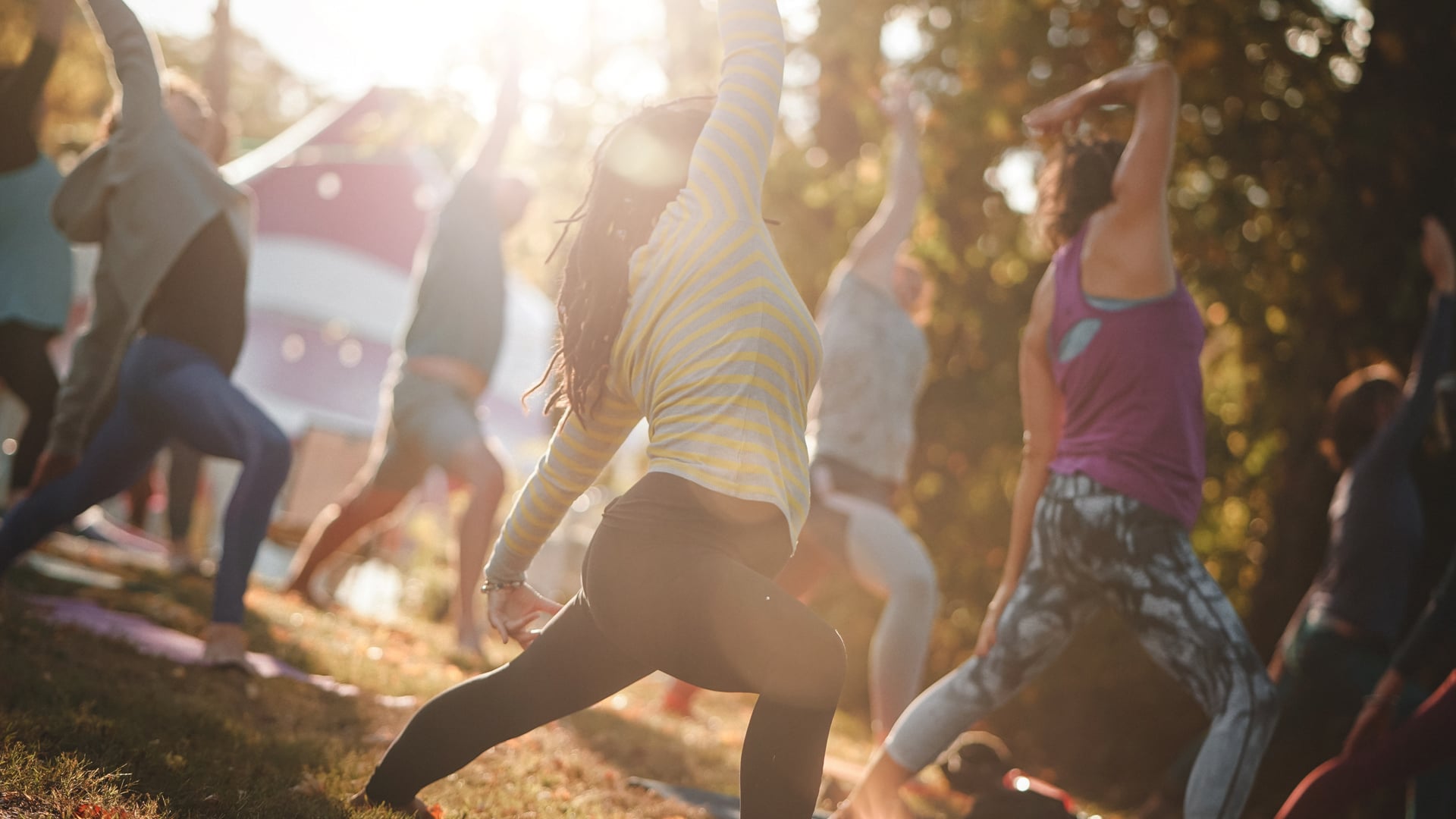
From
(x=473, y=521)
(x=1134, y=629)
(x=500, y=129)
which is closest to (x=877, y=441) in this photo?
(x=1134, y=629)

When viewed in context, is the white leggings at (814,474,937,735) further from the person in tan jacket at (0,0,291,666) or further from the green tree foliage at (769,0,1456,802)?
the green tree foliage at (769,0,1456,802)

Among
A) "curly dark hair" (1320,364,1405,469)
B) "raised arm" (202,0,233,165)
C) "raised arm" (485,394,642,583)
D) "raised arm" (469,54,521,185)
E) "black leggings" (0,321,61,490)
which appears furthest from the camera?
"raised arm" (202,0,233,165)

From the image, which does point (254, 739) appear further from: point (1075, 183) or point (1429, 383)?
point (1429, 383)

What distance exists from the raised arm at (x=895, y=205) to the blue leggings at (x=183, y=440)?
2514 millimetres

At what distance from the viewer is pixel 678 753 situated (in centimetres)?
454

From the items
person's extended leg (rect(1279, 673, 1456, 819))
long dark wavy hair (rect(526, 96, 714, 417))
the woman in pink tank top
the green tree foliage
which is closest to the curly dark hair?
person's extended leg (rect(1279, 673, 1456, 819))

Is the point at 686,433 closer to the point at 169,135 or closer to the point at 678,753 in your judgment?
the point at 678,753

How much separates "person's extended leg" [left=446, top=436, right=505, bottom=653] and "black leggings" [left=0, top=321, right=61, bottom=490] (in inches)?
78.3

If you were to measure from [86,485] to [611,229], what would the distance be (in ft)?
8.92

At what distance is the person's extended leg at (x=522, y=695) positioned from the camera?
7.67ft

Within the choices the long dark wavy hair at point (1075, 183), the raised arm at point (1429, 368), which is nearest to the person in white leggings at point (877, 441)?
the long dark wavy hair at point (1075, 183)

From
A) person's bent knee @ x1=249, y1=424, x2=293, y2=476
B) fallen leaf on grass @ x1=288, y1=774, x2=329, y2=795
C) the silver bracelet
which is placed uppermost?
the silver bracelet

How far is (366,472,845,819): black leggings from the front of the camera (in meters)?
2.07

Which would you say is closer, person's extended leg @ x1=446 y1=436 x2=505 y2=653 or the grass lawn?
the grass lawn
